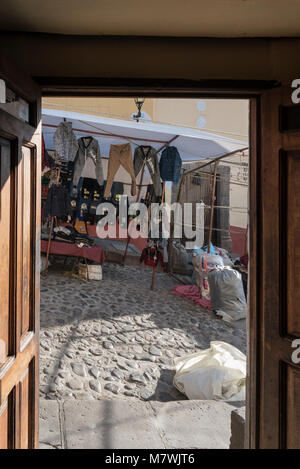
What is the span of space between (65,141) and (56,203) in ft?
4.98

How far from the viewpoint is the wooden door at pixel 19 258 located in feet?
5.31

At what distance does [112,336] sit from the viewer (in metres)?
5.01

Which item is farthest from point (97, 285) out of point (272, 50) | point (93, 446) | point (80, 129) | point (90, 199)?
point (272, 50)

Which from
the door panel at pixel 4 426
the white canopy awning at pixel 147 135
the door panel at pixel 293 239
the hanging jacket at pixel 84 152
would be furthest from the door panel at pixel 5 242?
the hanging jacket at pixel 84 152

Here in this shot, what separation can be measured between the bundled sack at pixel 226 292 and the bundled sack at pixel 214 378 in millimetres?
2401

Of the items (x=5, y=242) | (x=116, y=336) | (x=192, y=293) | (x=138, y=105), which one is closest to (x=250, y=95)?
(x=5, y=242)

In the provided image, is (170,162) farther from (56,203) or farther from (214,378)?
(214,378)

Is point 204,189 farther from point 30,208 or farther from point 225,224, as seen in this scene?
point 30,208

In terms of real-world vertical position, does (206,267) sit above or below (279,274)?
below

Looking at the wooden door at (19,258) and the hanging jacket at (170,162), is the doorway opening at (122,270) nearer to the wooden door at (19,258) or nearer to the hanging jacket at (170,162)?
the hanging jacket at (170,162)

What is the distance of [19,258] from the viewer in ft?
5.75

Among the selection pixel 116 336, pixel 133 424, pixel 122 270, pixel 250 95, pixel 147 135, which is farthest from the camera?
pixel 122 270

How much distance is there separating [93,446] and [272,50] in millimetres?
3030

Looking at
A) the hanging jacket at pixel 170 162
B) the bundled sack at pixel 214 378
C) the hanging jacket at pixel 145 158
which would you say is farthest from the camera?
the hanging jacket at pixel 170 162
